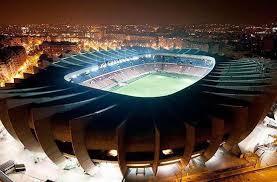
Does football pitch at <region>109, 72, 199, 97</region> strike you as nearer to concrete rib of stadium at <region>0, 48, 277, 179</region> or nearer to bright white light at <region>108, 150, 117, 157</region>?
concrete rib of stadium at <region>0, 48, 277, 179</region>

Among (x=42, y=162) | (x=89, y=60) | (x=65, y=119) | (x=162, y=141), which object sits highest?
(x=89, y=60)

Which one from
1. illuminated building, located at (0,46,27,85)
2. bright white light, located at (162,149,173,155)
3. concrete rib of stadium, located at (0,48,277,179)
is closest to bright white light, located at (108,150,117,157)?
concrete rib of stadium, located at (0,48,277,179)

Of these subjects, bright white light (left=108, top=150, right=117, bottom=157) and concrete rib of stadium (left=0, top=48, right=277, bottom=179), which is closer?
concrete rib of stadium (left=0, top=48, right=277, bottom=179)

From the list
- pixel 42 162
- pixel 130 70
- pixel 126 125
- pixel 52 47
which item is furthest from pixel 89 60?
pixel 52 47

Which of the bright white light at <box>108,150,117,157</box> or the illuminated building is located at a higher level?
the illuminated building

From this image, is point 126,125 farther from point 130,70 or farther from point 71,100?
point 130,70

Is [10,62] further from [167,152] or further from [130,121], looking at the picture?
[167,152]

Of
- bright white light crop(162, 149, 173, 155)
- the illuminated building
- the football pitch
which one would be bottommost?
bright white light crop(162, 149, 173, 155)
